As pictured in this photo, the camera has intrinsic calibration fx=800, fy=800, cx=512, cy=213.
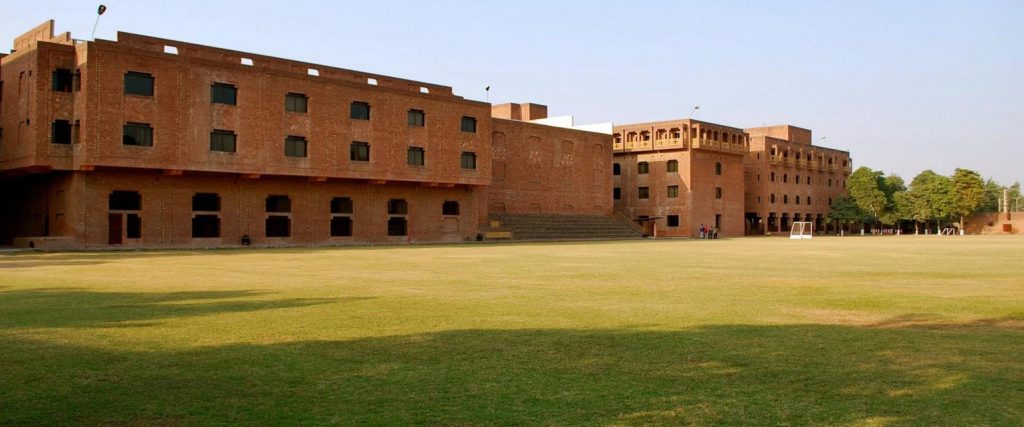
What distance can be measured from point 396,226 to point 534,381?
4590 cm

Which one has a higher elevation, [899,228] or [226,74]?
[226,74]

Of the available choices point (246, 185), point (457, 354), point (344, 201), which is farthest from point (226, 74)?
point (457, 354)

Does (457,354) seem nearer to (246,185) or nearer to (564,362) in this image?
(564,362)

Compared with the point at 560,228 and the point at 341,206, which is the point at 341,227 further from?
the point at 560,228

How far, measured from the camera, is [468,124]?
5478 centimetres

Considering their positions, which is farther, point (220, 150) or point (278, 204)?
point (278, 204)

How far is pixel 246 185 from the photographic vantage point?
145 feet

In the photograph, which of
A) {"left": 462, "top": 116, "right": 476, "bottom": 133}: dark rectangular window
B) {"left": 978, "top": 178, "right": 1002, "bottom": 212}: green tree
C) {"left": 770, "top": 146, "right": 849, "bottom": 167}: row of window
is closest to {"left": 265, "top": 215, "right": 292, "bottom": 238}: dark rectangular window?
{"left": 462, "top": 116, "right": 476, "bottom": 133}: dark rectangular window

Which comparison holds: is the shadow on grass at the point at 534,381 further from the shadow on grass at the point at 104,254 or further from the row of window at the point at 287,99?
the row of window at the point at 287,99

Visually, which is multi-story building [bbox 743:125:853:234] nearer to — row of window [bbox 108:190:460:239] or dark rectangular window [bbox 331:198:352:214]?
row of window [bbox 108:190:460:239]

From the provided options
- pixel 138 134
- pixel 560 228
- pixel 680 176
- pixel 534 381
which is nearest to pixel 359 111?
pixel 138 134

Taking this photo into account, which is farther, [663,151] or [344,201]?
[663,151]

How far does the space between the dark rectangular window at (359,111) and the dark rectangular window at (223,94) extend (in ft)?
23.7

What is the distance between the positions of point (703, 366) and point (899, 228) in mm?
107033
